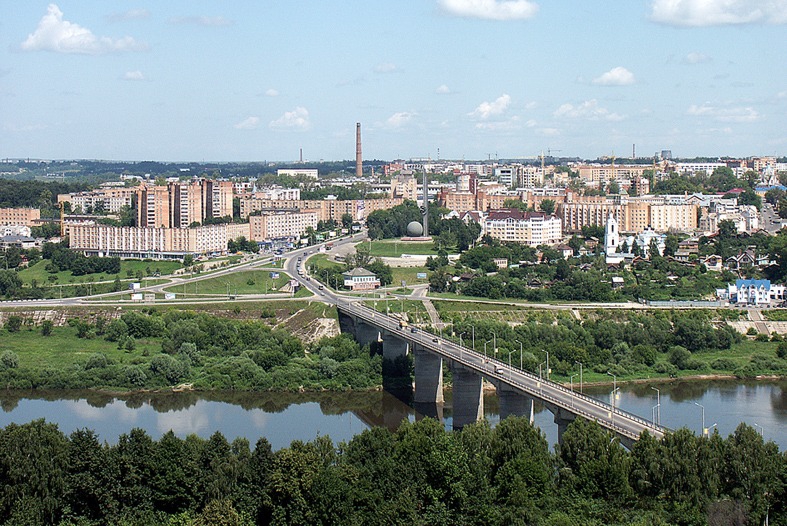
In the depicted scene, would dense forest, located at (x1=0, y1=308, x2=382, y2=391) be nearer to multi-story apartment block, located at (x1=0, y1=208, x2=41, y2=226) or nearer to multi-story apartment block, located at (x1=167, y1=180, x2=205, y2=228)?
multi-story apartment block, located at (x1=167, y1=180, x2=205, y2=228)

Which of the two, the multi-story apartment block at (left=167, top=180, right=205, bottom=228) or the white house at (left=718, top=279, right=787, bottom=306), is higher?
the multi-story apartment block at (left=167, top=180, right=205, bottom=228)

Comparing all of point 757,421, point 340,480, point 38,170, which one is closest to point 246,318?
point 757,421

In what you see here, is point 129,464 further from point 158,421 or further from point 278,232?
point 278,232

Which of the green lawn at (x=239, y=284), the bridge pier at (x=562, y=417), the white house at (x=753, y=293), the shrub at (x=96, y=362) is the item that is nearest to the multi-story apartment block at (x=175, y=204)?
the green lawn at (x=239, y=284)

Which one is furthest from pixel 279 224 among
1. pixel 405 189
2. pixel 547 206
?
pixel 405 189

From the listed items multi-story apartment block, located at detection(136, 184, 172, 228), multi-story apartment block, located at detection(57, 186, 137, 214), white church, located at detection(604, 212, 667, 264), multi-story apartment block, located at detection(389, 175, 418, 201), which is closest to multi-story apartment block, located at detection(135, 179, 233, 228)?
multi-story apartment block, located at detection(136, 184, 172, 228)

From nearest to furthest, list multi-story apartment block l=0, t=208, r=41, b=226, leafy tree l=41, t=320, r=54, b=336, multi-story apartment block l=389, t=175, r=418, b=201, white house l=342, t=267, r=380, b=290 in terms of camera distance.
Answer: leafy tree l=41, t=320, r=54, b=336, white house l=342, t=267, r=380, b=290, multi-story apartment block l=0, t=208, r=41, b=226, multi-story apartment block l=389, t=175, r=418, b=201

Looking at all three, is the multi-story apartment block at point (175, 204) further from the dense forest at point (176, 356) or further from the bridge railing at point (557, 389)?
the bridge railing at point (557, 389)
